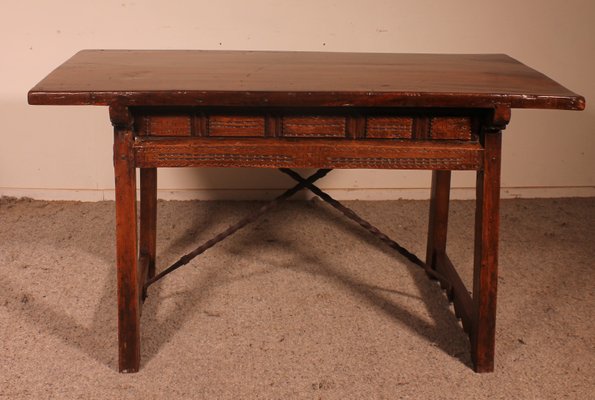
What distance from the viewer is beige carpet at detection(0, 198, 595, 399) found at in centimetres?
204

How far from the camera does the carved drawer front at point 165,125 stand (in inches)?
76.0

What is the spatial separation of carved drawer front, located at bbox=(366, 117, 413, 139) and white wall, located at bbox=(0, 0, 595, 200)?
1.30 m

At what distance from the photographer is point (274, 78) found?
6.59 feet

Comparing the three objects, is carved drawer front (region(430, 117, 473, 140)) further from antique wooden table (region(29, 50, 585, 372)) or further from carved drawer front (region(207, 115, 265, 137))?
carved drawer front (region(207, 115, 265, 137))

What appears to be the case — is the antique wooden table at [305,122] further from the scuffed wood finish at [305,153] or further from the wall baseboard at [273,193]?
the wall baseboard at [273,193]

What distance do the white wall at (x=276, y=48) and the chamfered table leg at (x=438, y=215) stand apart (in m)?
0.78

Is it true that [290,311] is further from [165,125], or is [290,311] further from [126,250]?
[165,125]

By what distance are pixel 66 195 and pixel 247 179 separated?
0.76 m

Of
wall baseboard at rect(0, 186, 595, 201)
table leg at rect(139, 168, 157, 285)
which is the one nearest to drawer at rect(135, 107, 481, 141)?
table leg at rect(139, 168, 157, 285)

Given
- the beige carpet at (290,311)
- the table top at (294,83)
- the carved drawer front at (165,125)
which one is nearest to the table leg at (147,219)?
the beige carpet at (290,311)

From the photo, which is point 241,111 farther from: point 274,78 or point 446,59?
point 446,59

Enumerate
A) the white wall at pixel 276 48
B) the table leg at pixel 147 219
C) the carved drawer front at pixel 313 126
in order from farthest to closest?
the white wall at pixel 276 48 → the table leg at pixel 147 219 → the carved drawer front at pixel 313 126

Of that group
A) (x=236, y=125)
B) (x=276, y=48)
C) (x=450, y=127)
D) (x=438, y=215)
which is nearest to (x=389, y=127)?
(x=450, y=127)

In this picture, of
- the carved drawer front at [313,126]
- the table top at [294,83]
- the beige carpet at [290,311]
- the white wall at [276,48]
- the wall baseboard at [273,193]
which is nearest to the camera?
the table top at [294,83]
